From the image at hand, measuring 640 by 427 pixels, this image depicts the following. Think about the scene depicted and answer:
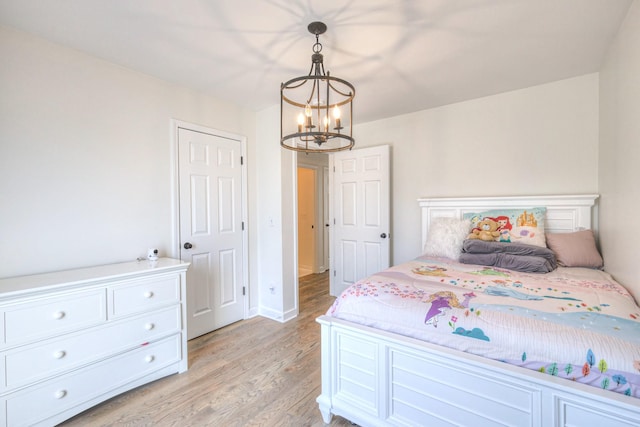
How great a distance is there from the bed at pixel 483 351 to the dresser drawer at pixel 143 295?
1.25 m

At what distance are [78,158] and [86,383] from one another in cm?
153

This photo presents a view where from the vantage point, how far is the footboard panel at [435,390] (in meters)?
1.09

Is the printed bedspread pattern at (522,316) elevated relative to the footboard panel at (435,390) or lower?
elevated

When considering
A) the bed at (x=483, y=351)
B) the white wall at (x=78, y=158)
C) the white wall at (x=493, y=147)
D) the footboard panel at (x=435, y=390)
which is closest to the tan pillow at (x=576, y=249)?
the bed at (x=483, y=351)

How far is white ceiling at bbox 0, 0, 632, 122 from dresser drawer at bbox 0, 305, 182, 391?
194 centimetres

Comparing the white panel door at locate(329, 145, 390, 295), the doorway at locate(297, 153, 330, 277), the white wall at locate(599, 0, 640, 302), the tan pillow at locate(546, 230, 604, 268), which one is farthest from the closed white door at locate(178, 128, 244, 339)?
the white wall at locate(599, 0, 640, 302)

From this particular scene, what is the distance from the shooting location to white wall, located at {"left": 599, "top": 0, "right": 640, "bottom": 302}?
162 centimetres

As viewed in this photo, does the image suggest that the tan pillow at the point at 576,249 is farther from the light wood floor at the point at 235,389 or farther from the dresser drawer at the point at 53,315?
the dresser drawer at the point at 53,315

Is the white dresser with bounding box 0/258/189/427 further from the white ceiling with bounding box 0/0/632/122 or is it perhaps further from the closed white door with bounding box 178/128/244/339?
the white ceiling with bounding box 0/0/632/122

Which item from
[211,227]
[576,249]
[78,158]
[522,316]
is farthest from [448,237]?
[78,158]

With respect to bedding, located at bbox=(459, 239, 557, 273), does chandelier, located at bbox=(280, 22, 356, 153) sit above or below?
above

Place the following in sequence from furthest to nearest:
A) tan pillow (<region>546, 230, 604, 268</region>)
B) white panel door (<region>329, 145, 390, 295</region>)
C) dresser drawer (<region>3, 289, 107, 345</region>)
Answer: white panel door (<region>329, 145, 390, 295</region>) → tan pillow (<region>546, 230, 604, 268</region>) → dresser drawer (<region>3, 289, 107, 345</region>)

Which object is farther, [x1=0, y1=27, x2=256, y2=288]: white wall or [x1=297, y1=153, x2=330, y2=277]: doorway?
[x1=297, y1=153, x2=330, y2=277]: doorway

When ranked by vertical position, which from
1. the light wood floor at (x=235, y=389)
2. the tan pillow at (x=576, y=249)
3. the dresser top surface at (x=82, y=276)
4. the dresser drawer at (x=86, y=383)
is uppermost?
the tan pillow at (x=576, y=249)
